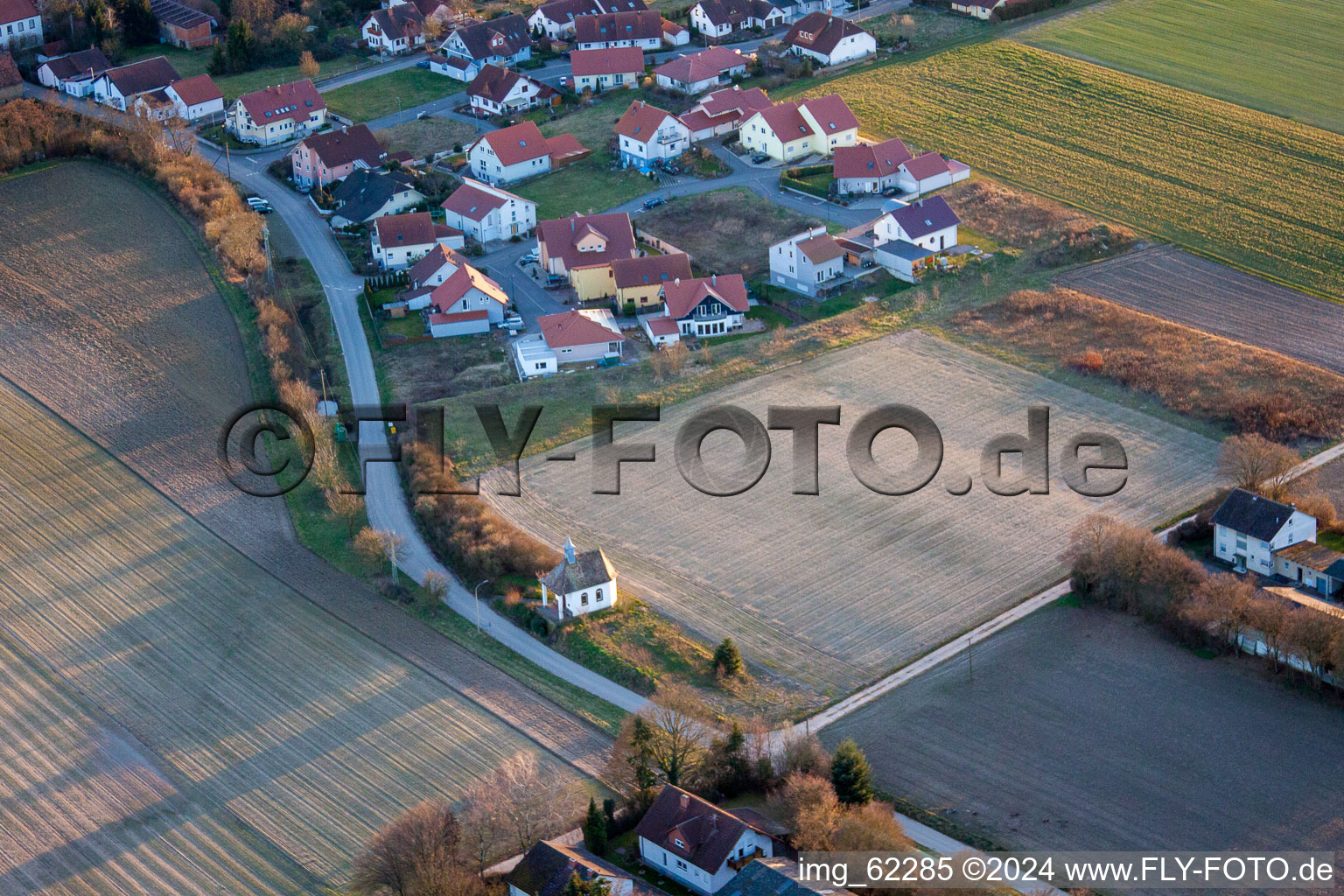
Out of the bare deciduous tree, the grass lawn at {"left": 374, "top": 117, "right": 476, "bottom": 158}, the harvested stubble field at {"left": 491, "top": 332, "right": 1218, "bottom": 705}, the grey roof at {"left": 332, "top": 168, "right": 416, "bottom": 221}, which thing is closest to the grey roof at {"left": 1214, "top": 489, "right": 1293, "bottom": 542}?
the bare deciduous tree

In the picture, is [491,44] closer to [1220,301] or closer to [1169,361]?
[1220,301]

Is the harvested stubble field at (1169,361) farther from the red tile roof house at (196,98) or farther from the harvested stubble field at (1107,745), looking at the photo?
the red tile roof house at (196,98)

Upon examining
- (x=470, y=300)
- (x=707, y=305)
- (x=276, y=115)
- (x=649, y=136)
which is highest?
(x=276, y=115)

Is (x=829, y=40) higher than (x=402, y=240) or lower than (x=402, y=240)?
higher

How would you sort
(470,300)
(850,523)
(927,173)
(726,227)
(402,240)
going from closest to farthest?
(850,523), (470,300), (402,240), (726,227), (927,173)

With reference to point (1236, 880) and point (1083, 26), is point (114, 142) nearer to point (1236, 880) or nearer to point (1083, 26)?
point (1083, 26)

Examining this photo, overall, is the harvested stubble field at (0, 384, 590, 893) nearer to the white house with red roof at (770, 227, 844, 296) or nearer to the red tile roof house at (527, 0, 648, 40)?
the white house with red roof at (770, 227, 844, 296)

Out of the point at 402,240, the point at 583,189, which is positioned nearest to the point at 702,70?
the point at 583,189
